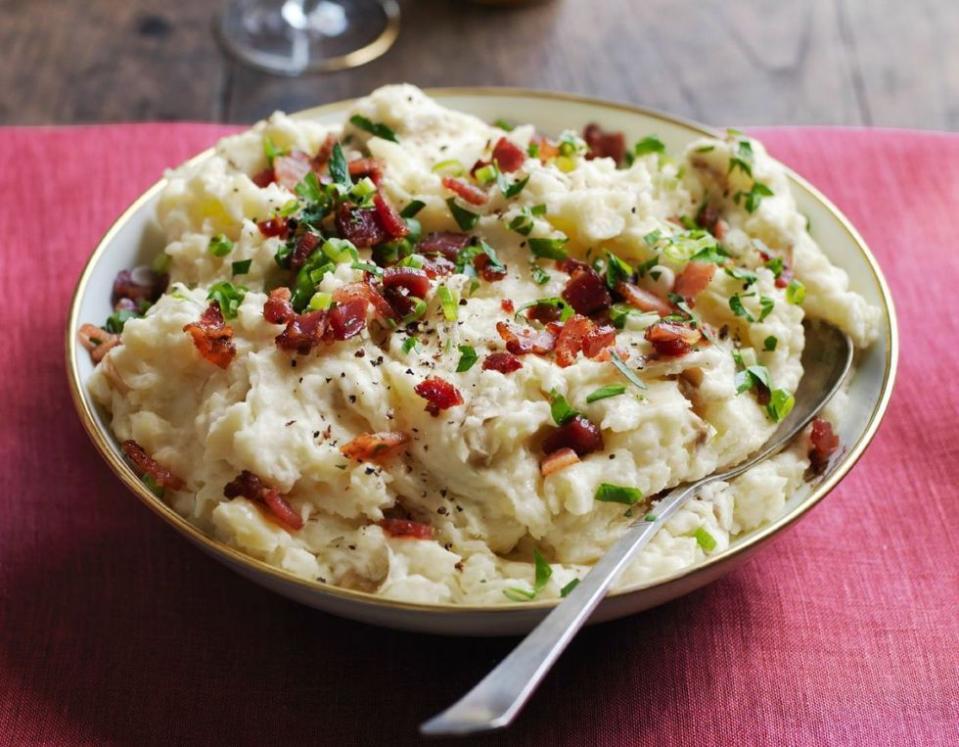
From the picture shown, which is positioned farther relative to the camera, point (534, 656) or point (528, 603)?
point (528, 603)

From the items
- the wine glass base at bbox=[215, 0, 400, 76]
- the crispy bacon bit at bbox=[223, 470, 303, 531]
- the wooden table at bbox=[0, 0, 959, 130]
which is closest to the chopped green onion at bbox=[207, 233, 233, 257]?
the crispy bacon bit at bbox=[223, 470, 303, 531]

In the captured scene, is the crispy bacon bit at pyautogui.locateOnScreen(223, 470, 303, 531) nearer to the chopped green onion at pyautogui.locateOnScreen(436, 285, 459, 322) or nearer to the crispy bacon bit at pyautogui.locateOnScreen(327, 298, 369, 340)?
the crispy bacon bit at pyautogui.locateOnScreen(327, 298, 369, 340)

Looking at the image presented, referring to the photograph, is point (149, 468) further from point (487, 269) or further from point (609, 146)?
point (609, 146)

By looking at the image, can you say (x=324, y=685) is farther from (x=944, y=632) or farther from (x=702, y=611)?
(x=944, y=632)

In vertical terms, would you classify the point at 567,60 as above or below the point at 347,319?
below

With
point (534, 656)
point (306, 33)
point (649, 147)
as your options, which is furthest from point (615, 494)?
point (306, 33)
